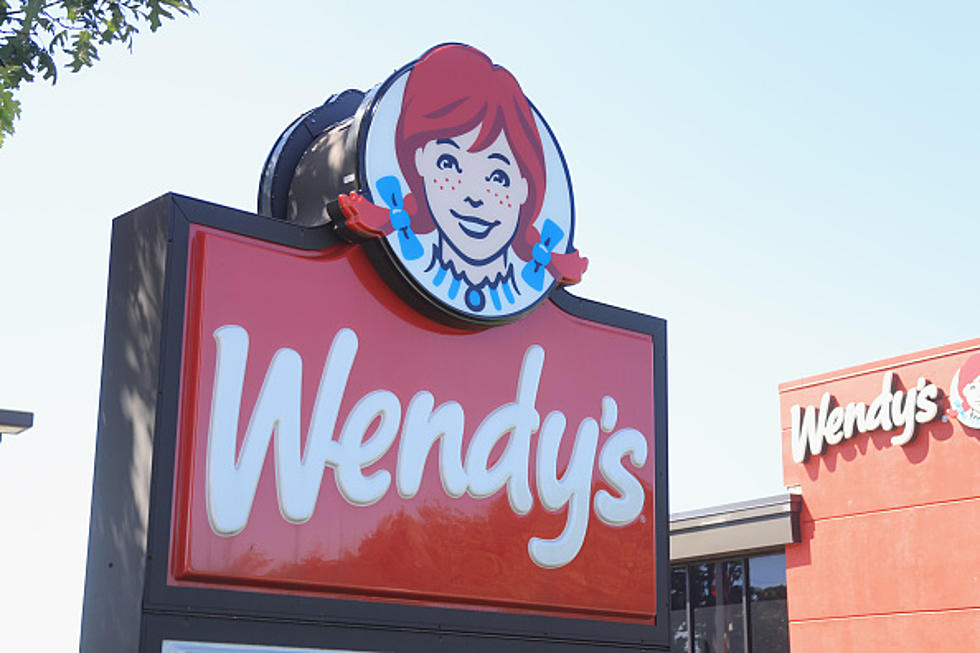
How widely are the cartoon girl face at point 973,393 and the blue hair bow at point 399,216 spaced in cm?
1058

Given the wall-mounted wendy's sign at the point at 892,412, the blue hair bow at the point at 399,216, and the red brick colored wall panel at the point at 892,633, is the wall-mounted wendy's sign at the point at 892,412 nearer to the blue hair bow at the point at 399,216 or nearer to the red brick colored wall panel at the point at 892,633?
the red brick colored wall panel at the point at 892,633

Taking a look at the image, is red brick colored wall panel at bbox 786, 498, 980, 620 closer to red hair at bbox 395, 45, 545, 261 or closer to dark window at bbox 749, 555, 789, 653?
dark window at bbox 749, 555, 789, 653

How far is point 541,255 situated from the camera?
10.3 meters

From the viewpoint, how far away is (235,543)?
26.2 ft

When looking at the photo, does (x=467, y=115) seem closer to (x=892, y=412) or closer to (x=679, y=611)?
(x=892, y=412)

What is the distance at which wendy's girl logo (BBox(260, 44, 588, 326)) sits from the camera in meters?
9.21

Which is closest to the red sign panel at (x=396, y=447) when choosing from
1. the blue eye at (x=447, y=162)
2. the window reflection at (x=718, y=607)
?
the blue eye at (x=447, y=162)

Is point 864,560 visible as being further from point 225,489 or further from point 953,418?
point 225,489

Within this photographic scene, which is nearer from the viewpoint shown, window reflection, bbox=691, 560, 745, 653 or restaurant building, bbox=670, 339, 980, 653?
restaurant building, bbox=670, 339, 980, 653

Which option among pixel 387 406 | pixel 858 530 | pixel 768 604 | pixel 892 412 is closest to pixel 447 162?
pixel 387 406

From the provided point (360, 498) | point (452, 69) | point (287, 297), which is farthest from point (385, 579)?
point (452, 69)

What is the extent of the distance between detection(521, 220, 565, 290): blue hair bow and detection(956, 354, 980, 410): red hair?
29.6ft

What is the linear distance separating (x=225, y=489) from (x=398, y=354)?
5.80 feet

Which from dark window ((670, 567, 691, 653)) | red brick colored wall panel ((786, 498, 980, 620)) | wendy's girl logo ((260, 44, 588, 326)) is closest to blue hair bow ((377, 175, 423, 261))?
wendy's girl logo ((260, 44, 588, 326))
